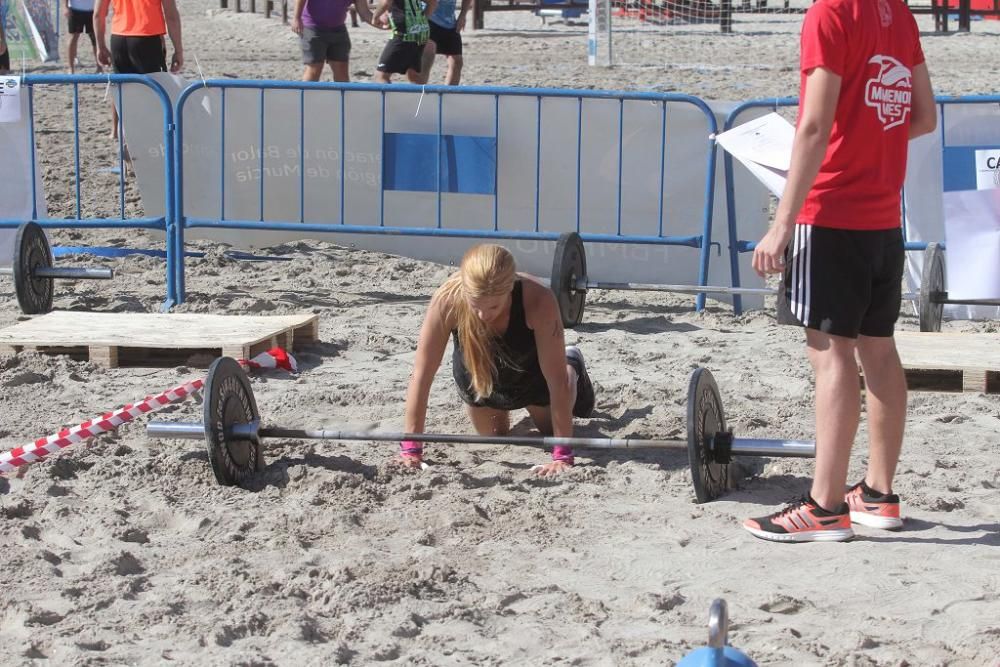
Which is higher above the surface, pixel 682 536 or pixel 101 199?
pixel 101 199

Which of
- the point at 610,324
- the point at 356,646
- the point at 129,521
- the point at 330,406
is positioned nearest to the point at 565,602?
the point at 356,646

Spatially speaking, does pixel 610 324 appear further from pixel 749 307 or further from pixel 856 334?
pixel 856 334

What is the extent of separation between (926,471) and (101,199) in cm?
720

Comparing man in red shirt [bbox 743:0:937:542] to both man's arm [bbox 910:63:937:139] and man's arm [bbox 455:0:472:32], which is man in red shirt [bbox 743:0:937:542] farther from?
man's arm [bbox 455:0:472:32]

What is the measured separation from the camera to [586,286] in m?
7.21

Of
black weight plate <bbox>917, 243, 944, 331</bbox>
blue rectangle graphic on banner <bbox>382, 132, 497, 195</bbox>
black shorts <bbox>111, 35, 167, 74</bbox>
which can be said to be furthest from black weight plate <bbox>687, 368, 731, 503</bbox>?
black shorts <bbox>111, 35, 167, 74</bbox>

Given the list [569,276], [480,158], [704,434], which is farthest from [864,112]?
[480,158]

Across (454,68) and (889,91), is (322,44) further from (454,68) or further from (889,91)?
(889,91)

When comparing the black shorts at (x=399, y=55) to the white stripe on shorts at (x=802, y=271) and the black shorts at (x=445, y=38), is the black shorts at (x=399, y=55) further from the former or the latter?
the white stripe on shorts at (x=802, y=271)

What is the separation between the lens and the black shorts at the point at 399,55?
11.6 m

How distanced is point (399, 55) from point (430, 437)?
24.1 feet

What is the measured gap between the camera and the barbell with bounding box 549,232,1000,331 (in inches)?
278

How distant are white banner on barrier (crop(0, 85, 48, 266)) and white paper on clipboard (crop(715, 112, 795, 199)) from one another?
4.22 metres

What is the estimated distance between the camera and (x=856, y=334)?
4.22 m
